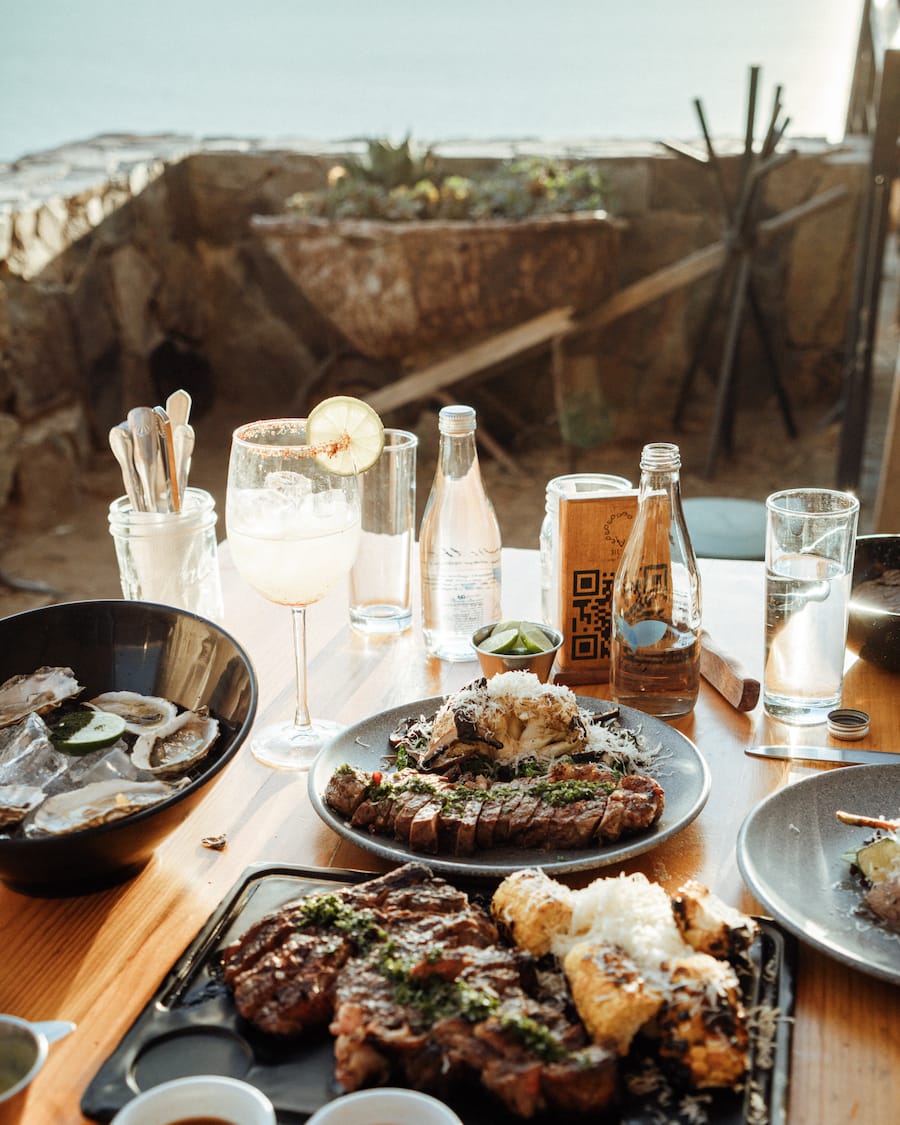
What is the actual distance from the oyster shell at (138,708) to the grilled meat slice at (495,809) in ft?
0.69

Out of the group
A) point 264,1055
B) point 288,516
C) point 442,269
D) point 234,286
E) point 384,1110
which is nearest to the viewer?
point 384,1110

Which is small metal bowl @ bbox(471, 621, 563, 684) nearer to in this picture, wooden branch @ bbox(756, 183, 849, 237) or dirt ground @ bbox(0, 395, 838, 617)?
dirt ground @ bbox(0, 395, 838, 617)

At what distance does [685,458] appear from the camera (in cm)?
514

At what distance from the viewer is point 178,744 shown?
1.15 meters

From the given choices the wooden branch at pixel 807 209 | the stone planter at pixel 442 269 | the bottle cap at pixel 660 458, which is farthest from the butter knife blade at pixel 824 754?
the wooden branch at pixel 807 209

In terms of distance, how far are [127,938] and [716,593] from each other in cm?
108

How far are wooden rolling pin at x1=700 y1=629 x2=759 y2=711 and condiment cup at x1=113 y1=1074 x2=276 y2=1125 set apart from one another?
2.71 ft

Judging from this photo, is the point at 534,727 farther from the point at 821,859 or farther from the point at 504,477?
the point at 504,477

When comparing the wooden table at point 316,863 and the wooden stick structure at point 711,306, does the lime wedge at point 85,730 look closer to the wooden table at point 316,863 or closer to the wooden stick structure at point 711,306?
the wooden table at point 316,863

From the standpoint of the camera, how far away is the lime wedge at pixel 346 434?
1248 millimetres

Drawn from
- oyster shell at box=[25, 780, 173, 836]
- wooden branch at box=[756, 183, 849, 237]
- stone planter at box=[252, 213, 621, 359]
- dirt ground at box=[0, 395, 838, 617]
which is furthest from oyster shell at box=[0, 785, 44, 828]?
wooden branch at box=[756, 183, 849, 237]

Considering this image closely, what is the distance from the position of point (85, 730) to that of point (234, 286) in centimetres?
467

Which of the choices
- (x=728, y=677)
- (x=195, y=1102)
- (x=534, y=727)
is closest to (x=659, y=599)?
(x=728, y=677)

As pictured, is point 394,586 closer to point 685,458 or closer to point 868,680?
point 868,680
